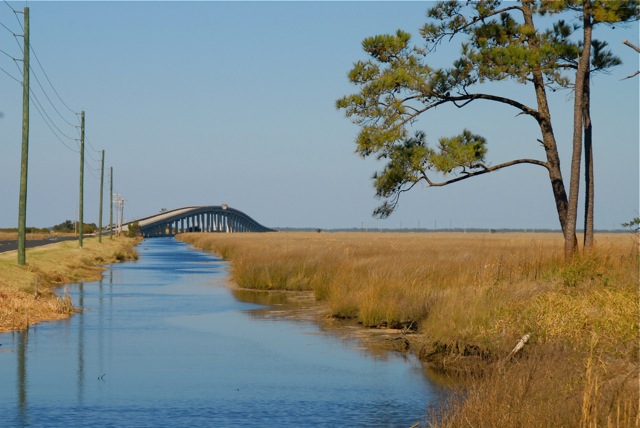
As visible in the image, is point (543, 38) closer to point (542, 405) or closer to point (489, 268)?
point (489, 268)

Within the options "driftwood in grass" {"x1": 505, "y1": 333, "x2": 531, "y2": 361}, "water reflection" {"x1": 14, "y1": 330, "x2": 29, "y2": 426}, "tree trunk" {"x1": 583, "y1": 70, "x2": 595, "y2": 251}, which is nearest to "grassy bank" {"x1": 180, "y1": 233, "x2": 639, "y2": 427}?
"driftwood in grass" {"x1": 505, "y1": 333, "x2": 531, "y2": 361}

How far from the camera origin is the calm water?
12.5 m

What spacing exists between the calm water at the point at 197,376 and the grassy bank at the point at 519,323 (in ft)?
3.95

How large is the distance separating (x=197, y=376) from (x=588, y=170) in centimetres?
1572

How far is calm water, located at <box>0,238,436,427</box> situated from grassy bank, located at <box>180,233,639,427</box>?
120 centimetres

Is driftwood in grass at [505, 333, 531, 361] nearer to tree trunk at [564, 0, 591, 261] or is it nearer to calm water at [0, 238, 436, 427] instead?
calm water at [0, 238, 436, 427]

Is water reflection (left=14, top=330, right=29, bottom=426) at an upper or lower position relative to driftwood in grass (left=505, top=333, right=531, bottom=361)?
lower

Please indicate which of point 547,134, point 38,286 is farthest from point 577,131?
point 38,286

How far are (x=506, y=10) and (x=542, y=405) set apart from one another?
19947 mm

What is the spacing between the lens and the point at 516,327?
52.4 ft

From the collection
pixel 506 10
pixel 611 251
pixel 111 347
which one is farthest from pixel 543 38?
pixel 111 347

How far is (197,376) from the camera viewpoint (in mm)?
15750

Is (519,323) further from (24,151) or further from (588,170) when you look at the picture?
(24,151)

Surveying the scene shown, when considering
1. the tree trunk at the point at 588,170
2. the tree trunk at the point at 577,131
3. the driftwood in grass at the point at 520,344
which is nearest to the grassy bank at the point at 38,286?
the driftwood in grass at the point at 520,344
